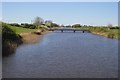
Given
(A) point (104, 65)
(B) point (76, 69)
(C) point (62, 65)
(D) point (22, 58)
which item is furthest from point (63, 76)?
(D) point (22, 58)

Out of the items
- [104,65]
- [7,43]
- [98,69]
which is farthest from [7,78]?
[7,43]

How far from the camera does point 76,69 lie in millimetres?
15281

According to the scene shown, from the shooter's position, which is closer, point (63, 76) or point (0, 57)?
point (63, 76)

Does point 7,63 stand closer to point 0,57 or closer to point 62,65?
point 0,57

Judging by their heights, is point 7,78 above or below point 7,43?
below

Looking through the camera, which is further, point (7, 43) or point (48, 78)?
point (7, 43)

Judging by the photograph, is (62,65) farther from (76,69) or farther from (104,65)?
(104,65)

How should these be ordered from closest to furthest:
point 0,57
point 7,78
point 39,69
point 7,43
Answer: point 7,78
point 39,69
point 0,57
point 7,43

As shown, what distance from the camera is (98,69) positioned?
15406mm

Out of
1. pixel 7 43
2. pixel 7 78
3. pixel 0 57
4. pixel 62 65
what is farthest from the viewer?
pixel 7 43

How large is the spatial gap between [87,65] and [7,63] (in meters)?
4.98

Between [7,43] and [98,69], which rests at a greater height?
[7,43]

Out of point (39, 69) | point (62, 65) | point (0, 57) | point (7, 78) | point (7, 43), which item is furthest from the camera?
point (7, 43)

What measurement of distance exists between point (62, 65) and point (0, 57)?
4.84 m
